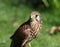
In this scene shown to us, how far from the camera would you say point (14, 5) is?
12664 mm

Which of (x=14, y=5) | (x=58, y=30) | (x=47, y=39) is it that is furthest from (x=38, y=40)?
(x=14, y=5)

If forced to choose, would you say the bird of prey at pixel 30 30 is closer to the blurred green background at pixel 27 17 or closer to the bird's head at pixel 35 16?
the bird's head at pixel 35 16

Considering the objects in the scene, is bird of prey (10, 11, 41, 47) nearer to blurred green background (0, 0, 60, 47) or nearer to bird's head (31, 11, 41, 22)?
bird's head (31, 11, 41, 22)

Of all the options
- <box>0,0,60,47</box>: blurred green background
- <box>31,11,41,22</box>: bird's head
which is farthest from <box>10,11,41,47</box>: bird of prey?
<box>0,0,60,47</box>: blurred green background

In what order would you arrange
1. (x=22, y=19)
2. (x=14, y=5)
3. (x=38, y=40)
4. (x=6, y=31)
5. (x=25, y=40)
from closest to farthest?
1. (x=25, y=40)
2. (x=38, y=40)
3. (x=6, y=31)
4. (x=22, y=19)
5. (x=14, y=5)

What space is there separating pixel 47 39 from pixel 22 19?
1.95 m

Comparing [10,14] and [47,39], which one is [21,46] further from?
[10,14]

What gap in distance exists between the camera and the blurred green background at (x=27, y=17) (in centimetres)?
975

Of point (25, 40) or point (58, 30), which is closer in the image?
point (25, 40)

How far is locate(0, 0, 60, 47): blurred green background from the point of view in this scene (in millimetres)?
9750

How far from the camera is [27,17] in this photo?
11664 millimetres

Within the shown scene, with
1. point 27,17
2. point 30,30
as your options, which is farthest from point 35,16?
point 27,17

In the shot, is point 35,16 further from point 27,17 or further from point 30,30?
point 27,17

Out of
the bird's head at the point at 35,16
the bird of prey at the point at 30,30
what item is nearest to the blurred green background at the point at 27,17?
the bird of prey at the point at 30,30
